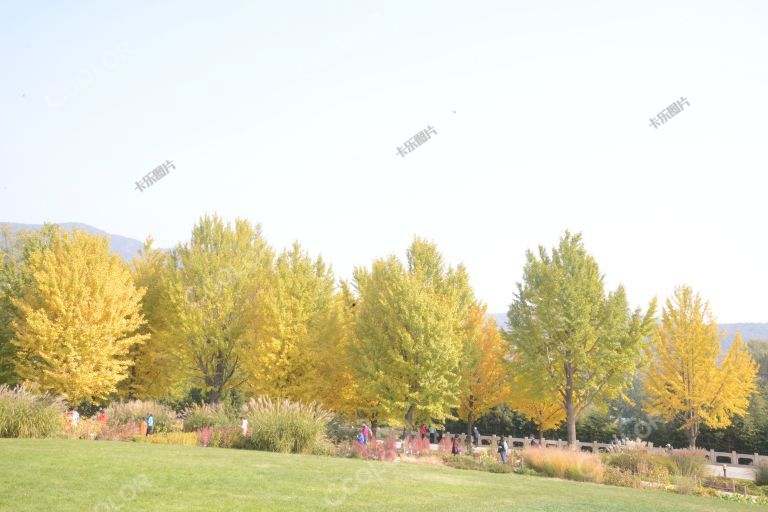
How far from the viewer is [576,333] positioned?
103 ft

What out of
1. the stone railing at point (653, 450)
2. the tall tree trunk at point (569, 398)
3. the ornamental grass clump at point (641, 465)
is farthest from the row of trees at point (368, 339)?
the ornamental grass clump at point (641, 465)

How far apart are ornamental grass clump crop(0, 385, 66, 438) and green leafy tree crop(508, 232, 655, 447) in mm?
22941

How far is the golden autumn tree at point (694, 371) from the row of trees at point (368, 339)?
3.2 inches

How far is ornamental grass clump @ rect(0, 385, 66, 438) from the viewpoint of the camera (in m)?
19.6

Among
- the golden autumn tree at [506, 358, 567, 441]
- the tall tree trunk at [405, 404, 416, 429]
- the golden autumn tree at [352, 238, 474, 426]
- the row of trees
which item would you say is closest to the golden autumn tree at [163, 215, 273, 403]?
the row of trees

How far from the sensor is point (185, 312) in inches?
1388

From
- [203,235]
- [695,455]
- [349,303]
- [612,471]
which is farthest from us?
[349,303]

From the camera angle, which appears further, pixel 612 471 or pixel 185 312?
pixel 185 312

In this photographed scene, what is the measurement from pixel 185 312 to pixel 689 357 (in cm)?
2945

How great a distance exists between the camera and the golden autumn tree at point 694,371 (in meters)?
32.3

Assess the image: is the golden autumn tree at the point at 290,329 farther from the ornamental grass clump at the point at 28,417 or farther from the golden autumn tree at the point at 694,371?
the golden autumn tree at the point at 694,371

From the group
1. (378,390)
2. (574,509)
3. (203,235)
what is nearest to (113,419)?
(378,390)

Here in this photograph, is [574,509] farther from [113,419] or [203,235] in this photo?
[203,235]

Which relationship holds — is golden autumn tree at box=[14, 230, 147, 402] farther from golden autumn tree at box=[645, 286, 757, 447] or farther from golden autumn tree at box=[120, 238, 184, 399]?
golden autumn tree at box=[645, 286, 757, 447]
